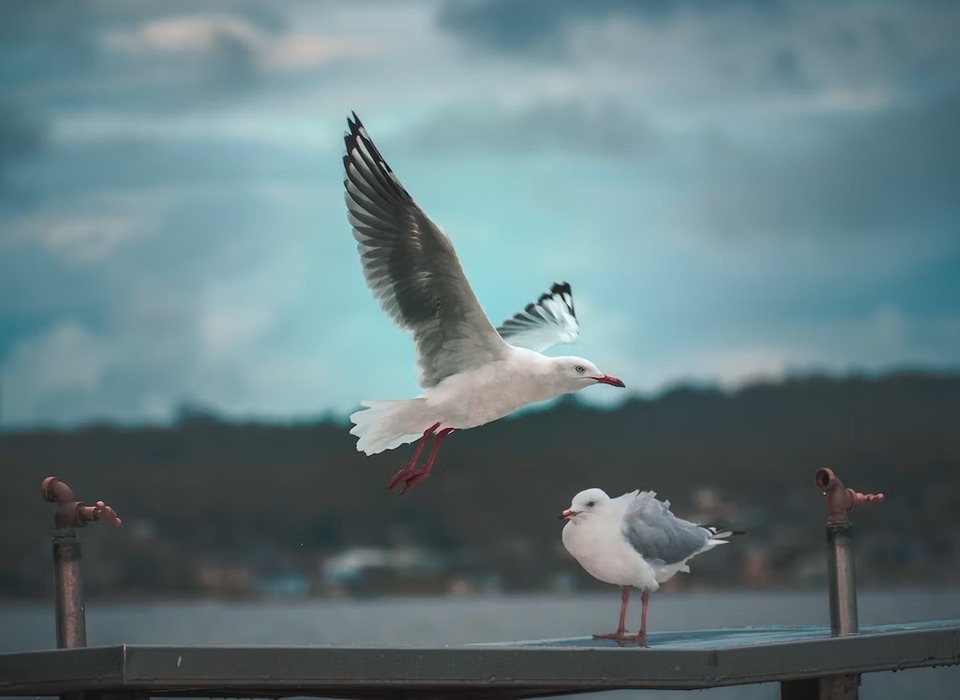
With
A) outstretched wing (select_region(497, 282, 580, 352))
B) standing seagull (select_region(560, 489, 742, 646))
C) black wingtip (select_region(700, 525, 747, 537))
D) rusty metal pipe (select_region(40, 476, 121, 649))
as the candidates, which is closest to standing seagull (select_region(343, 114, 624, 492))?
black wingtip (select_region(700, 525, 747, 537))

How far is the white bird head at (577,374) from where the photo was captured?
953 cm

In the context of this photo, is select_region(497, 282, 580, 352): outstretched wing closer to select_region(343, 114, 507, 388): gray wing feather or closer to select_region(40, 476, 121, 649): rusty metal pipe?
select_region(343, 114, 507, 388): gray wing feather

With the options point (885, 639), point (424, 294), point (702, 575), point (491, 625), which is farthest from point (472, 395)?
point (702, 575)

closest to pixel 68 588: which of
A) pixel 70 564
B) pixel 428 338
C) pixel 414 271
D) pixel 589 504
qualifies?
pixel 70 564

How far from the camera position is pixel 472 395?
9602 millimetres

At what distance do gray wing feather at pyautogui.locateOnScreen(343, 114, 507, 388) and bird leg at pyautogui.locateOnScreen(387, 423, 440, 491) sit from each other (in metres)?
0.32

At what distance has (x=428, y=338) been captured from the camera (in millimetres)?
10062

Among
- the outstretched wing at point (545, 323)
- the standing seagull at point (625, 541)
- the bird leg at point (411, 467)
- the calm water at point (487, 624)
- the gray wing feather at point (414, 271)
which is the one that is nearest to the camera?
the standing seagull at point (625, 541)

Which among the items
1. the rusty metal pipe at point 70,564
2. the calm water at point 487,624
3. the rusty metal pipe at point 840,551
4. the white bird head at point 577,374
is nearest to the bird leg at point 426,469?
the white bird head at point 577,374

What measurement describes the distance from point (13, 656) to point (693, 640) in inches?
125

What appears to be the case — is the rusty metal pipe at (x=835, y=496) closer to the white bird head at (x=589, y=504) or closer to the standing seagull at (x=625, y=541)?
the standing seagull at (x=625, y=541)

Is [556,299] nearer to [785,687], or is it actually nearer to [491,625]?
[785,687]

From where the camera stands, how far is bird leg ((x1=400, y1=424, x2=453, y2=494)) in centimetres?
952

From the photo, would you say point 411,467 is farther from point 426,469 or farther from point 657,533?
point 657,533
